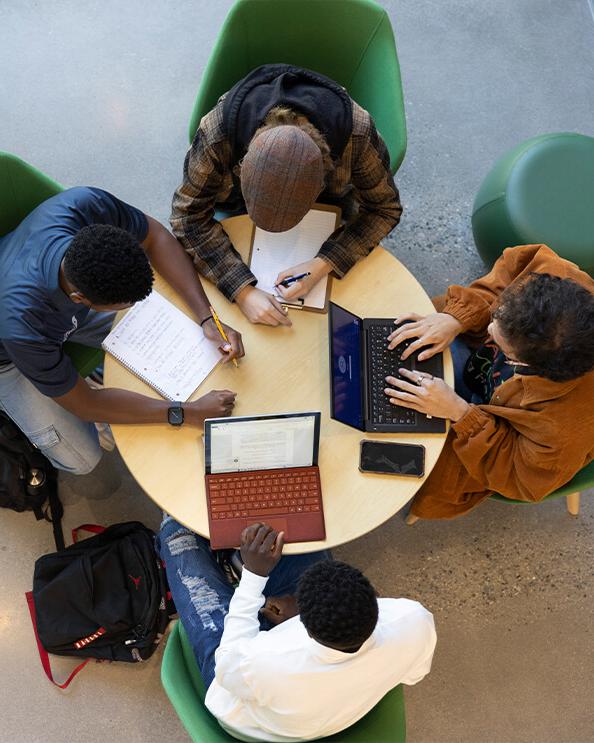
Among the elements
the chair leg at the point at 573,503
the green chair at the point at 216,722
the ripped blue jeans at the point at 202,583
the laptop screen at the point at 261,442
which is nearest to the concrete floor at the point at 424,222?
the chair leg at the point at 573,503

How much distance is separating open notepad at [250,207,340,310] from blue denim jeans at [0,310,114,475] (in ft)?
1.69

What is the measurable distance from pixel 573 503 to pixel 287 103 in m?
1.78

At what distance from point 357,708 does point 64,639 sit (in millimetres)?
1107

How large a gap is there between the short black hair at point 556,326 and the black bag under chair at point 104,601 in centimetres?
140

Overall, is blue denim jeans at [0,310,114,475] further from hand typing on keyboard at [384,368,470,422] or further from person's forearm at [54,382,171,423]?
hand typing on keyboard at [384,368,470,422]

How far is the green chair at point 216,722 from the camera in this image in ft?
5.44

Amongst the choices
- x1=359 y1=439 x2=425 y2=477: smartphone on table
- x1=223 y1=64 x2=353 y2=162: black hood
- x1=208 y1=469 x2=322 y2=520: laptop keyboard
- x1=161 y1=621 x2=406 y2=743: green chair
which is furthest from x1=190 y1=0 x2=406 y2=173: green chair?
x1=161 y1=621 x2=406 y2=743: green chair

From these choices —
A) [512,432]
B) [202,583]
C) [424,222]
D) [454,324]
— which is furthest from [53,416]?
[424,222]

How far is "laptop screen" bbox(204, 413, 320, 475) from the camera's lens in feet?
5.75

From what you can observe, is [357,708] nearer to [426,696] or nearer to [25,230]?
[426,696]

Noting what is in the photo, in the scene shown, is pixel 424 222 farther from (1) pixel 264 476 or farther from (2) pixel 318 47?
(1) pixel 264 476

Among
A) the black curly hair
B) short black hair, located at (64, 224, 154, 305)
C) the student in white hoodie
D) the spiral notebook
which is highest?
short black hair, located at (64, 224, 154, 305)

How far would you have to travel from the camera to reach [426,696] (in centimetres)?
240

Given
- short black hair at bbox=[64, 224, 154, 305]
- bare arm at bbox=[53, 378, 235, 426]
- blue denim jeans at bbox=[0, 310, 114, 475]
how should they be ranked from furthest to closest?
→ blue denim jeans at bbox=[0, 310, 114, 475]
bare arm at bbox=[53, 378, 235, 426]
short black hair at bbox=[64, 224, 154, 305]
